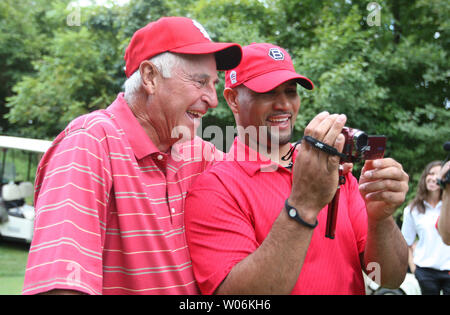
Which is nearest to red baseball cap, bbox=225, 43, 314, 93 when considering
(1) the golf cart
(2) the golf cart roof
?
(2) the golf cart roof

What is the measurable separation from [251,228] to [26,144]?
10.4 m

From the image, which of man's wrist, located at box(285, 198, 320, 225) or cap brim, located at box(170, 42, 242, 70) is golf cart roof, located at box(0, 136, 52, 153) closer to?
cap brim, located at box(170, 42, 242, 70)

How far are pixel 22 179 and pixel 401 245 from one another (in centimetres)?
1196

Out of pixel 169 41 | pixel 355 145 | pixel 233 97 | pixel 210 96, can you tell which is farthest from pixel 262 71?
pixel 355 145

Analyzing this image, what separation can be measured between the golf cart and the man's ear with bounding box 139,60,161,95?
9462 mm

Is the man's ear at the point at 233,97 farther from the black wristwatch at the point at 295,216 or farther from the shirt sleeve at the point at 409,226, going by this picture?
the shirt sleeve at the point at 409,226

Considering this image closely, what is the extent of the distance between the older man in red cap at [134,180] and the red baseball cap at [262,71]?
112mm

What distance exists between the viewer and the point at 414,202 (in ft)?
18.0

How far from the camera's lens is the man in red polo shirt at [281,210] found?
1.57m

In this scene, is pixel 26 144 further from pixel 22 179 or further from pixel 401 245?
pixel 401 245

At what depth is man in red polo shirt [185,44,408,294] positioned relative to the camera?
1.57m

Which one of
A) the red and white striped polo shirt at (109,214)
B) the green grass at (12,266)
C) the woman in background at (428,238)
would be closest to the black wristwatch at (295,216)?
the red and white striped polo shirt at (109,214)

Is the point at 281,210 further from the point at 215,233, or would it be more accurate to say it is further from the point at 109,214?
the point at 109,214
